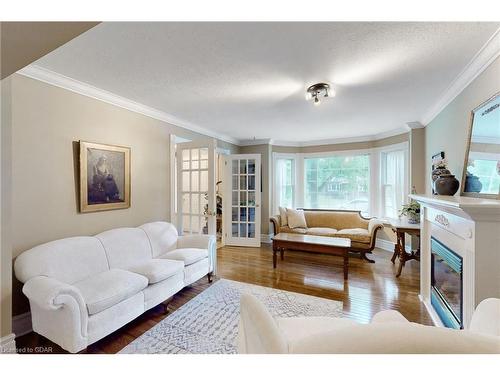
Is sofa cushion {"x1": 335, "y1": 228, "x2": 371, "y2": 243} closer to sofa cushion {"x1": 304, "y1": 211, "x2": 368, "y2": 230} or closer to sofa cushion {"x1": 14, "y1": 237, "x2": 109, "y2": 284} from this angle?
sofa cushion {"x1": 304, "y1": 211, "x2": 368, "y2": 230}

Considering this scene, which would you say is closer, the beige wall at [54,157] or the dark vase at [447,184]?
the beige wall at [54,157]

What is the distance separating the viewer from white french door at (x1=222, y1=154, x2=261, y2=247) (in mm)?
4727

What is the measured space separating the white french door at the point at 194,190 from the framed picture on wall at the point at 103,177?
2.76 feet

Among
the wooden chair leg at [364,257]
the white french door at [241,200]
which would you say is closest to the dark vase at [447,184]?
the wooden chair leg at [364,257]

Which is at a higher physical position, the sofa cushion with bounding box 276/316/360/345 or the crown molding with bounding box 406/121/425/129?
the crown molding with bounding box 406/121/425/129

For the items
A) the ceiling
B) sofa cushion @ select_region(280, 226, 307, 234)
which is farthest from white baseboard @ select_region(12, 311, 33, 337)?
sofa cushion @ select_region(280, 226, 307, 234)

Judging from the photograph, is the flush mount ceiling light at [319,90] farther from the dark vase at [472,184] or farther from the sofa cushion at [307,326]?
the sofa cushion at [307,326]

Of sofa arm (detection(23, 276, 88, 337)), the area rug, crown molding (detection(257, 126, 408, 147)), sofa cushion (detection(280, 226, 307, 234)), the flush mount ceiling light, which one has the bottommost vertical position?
the area rug

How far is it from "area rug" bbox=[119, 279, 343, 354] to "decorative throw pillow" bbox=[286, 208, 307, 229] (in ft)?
6.56

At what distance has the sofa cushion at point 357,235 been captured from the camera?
3.77 meters

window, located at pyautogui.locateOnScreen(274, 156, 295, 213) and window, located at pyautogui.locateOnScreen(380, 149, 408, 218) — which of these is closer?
window, located at pyautogui.locateOnScreen(380, 149, 408, 218)
